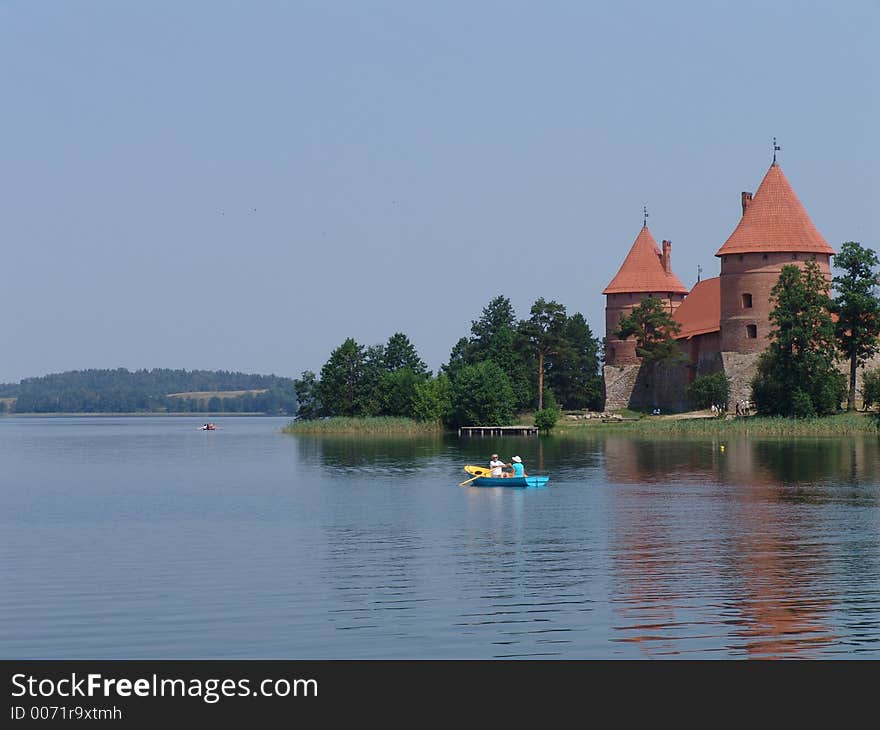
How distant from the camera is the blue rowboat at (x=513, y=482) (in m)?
35.6

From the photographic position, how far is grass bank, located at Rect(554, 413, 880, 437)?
6125 cm

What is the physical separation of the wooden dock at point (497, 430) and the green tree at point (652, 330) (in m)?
8.74

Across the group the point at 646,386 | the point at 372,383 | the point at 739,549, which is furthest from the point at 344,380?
the point at 739,549

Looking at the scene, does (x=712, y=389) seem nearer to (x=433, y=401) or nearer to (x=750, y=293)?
(x=750, y=293)

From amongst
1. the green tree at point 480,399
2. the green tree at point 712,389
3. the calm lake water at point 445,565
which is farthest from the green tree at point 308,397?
the calm lake water at point 445,565

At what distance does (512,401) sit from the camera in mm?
77688

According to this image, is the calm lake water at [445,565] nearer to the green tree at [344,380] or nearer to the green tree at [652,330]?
the green tree at [652,330]

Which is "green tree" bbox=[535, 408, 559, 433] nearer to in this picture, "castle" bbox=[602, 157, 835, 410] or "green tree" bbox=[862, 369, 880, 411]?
"castle" bbox=[602, 157, 835, 410]

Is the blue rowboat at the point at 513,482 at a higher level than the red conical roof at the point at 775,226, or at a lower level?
lower

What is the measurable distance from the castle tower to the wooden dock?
11342 mm

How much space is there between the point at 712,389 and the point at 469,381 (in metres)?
14.1

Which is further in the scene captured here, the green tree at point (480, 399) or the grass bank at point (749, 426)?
the green tree at point (480, 399)
